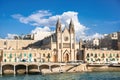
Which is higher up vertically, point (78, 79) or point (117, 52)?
point (117, 52)

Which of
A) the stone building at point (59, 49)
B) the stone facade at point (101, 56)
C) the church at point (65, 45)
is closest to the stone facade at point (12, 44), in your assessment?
the stone building at point (59, 49)

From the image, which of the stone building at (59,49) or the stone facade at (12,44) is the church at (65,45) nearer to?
the stone building at (59,49)

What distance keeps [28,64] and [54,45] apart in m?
20.6

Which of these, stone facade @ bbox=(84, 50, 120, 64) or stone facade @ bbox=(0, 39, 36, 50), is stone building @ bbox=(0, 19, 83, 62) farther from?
stone facade @ bbox=(0, 39, 36, 50)

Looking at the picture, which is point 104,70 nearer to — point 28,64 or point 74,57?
point 74,57

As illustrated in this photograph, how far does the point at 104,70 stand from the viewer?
101500 millimetres

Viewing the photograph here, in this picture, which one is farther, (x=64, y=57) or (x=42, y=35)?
(x=42, y=35)

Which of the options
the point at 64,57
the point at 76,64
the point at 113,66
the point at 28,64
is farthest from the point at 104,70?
the point at 28,64

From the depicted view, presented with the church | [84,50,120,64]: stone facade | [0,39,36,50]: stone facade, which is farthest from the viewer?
[0,39,36,50]: stone facade

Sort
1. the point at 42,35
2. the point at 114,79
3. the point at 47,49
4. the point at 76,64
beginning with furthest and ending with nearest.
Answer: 1. the point at 42,35
2. the point at 47,49
3. the point at 76,64
4. the point at 114,79

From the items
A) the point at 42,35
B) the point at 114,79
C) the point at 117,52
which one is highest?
the point at 42,35

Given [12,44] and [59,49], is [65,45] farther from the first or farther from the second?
[12,44]

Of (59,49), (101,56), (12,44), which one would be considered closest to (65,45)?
(59,49)

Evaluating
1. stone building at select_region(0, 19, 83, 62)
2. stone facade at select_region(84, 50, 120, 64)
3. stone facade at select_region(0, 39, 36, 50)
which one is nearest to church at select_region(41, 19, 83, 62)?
stone building at select_region(0, 19, 83, 62)
